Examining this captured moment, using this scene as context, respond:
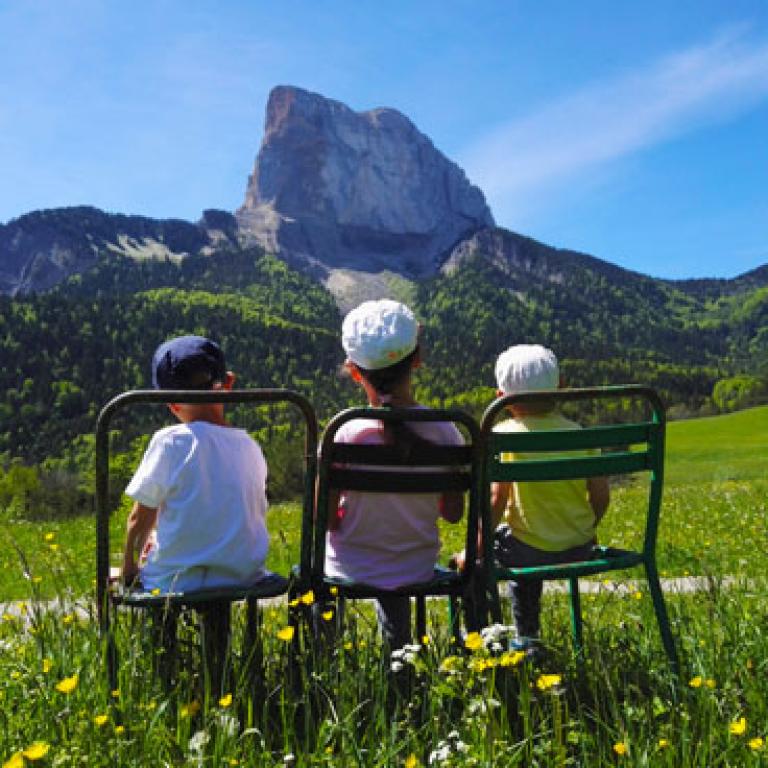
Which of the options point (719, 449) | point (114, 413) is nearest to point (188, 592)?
point (114, 413)

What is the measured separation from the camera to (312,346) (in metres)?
193

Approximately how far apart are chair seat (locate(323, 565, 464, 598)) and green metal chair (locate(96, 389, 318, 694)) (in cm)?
20

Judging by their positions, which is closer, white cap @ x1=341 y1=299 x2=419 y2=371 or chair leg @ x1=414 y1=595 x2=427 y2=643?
white cap @ x1=341 y1=299 x2=419 y2=371

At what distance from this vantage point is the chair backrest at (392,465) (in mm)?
3289

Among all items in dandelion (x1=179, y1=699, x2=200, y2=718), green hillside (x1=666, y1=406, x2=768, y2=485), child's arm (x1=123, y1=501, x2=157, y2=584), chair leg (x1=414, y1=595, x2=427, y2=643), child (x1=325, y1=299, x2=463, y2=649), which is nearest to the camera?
dandelion (x1=179, y1=699, x2=200, y2=718)

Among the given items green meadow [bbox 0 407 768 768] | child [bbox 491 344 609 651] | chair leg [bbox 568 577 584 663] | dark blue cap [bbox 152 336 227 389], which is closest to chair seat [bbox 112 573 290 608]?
green meadow [bbox 0 407 768 768]


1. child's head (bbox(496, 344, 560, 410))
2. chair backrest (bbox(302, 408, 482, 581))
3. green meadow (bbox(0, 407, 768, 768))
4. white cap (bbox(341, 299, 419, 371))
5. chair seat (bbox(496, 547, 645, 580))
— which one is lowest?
green meadow (bbox(0, 407, 768, 768))

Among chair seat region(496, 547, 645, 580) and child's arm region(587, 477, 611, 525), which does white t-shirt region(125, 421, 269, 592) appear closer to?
chair seat region(496, 547, 645, 580)

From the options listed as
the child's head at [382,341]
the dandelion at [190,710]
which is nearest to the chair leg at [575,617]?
the child's head at [382,341]

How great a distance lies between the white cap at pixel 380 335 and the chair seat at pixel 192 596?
1.01 meters

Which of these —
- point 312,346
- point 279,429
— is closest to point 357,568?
point 279,429

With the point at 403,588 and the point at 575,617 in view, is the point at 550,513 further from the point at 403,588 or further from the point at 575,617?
the point at 403,588

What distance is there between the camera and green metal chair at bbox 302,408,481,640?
3.30m

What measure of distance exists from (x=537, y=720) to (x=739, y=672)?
0.88m
